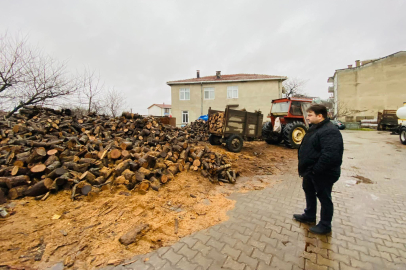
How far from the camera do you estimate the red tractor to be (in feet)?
27.9

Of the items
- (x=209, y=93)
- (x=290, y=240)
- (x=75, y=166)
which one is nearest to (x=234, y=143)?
(x=290, y=240)

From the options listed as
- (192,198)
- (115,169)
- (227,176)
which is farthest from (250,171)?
(115,169)

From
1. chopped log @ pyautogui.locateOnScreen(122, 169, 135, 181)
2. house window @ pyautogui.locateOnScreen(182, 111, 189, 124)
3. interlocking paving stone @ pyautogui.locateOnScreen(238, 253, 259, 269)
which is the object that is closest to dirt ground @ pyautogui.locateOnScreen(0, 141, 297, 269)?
chopped log @ pyautogui.locateOnScreen(122, 169, 135, 181)

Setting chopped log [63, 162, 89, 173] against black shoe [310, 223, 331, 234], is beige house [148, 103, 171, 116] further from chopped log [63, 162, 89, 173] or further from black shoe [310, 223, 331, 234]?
black shoe [310, 223, 331, 234]

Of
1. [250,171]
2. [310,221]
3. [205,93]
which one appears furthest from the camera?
[205,93]

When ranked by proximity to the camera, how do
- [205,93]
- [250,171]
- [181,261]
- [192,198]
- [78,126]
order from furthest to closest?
[205,93], [78,126], [250,171], [192,198], [181,261]

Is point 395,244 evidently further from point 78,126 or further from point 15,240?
point 78,126

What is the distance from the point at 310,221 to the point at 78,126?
686cm

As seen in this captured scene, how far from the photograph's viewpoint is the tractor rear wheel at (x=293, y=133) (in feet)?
27.6

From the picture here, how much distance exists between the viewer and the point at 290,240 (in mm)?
2410

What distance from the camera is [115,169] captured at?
147 inches

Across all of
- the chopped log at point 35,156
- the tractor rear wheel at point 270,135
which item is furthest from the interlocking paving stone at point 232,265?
the tractor rear wheel at point 270,135

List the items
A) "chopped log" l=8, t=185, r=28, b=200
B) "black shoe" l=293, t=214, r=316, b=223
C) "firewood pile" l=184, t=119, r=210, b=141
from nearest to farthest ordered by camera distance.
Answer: "black shoe" l=293, t=214, r=316, b=223 → "chopped log" l=8, t=185, r=28, b=200 → "firewood pile" l=184, t=119, r=210, b=141

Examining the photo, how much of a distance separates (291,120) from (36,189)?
961 cm
